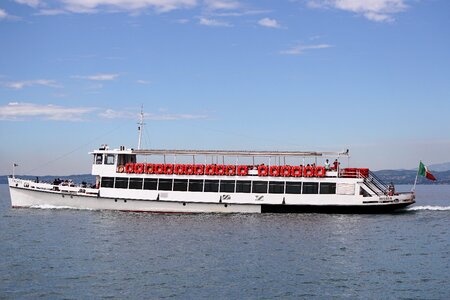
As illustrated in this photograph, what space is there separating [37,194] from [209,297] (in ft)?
130

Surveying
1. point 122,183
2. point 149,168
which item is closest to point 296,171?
point 149,168

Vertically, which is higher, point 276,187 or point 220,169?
point 220,169

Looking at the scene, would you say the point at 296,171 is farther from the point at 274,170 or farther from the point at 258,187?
the point at 258,187

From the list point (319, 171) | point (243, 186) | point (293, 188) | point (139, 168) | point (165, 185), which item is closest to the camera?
point (293, 188)

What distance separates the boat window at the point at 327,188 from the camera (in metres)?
56.5

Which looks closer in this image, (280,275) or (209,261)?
(280,275)

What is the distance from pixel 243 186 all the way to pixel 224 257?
2233 centimetres

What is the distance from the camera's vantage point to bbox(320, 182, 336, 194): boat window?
185 ft

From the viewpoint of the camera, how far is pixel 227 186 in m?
57.7

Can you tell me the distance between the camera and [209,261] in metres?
34.0

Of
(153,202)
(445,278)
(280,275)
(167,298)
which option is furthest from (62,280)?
(153,202)

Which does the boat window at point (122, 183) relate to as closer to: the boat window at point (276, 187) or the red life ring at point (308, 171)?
the boat window at point (276, 187)

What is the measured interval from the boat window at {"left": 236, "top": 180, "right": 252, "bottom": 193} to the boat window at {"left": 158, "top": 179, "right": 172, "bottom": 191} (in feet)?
22.6

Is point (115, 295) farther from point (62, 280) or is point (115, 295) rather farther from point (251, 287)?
point (251, 287)
